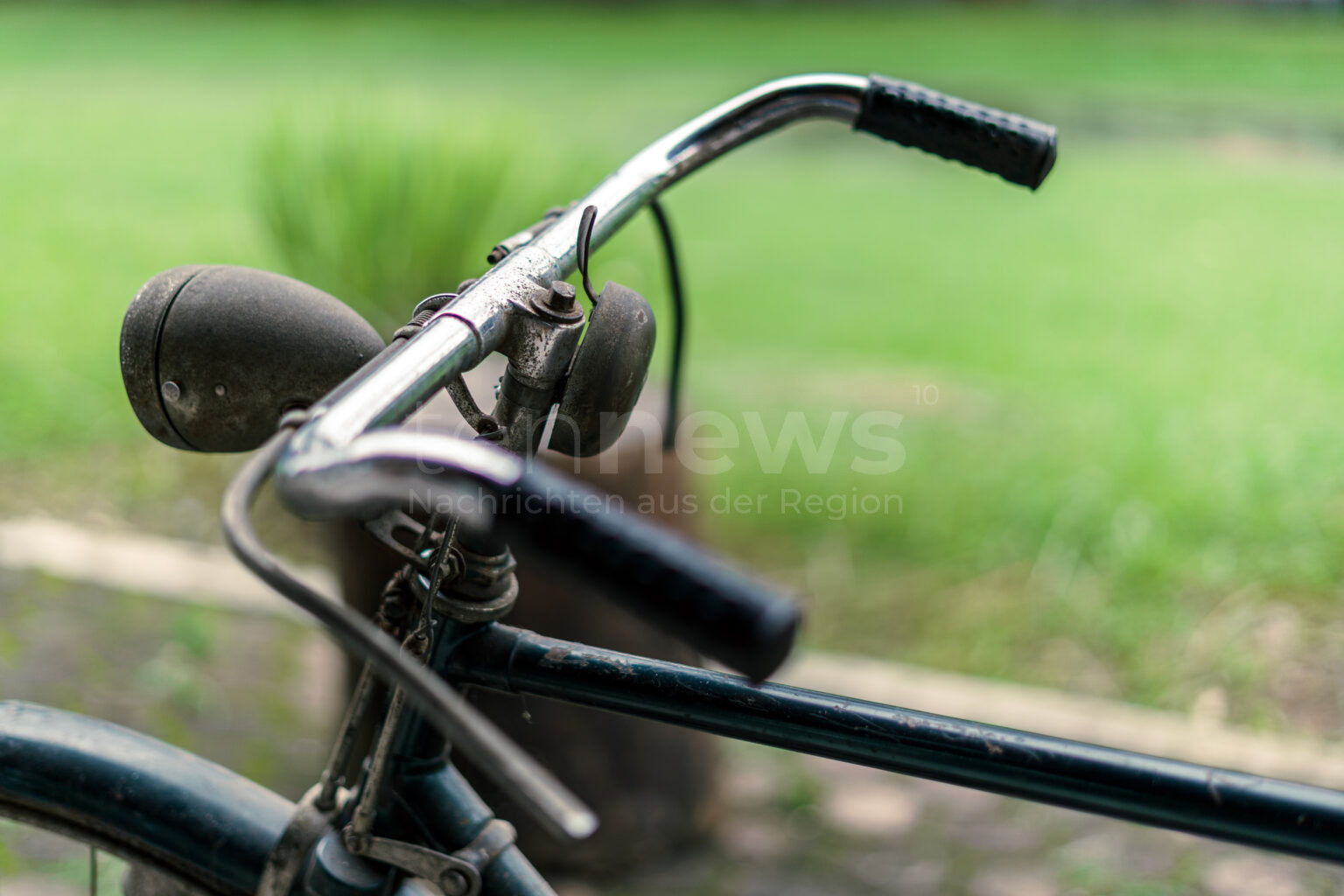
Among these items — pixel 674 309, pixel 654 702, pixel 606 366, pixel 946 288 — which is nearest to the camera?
pixel 606 366

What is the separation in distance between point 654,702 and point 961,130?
0.60m

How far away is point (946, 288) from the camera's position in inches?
208

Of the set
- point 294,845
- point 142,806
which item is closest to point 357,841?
point 294,845

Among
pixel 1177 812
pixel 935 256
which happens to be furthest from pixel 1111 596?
pixel 935 256

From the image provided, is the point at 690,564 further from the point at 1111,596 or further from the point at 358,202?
the point at 1111,596

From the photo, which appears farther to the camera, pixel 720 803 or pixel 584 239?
pixel 720 803

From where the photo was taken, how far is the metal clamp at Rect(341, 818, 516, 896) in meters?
0.91

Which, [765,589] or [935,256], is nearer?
[765,589]

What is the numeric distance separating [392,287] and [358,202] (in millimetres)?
219

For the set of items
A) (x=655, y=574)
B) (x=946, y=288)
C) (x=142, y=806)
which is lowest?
(x=946, y=288)

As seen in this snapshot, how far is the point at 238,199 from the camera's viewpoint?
5.85 m

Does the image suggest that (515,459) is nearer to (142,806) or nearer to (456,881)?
(456,881)

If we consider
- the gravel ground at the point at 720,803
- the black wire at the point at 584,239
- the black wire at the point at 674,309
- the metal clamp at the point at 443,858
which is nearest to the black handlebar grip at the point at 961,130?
the black wire at the point at 674,309

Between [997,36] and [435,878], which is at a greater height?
[997,36]
